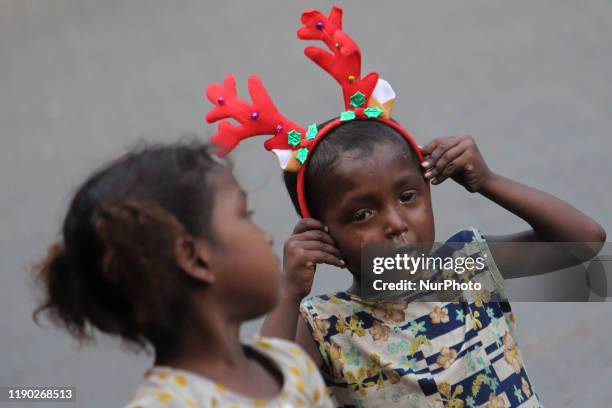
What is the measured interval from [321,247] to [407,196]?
0.68 feet

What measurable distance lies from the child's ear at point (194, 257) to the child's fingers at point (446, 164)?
2.25 feet

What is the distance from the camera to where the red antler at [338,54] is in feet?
6.63

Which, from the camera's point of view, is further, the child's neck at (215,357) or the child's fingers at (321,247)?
the child's fingers at (321,247)

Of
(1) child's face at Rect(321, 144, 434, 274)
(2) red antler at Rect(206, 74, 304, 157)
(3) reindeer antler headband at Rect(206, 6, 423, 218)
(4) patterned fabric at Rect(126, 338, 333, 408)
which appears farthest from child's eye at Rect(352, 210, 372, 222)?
(4) patterned fabric at Rect(126, 338, 333, 408)

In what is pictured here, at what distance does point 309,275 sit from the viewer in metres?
1.92

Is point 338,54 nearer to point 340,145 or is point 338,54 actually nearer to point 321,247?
point 340,145

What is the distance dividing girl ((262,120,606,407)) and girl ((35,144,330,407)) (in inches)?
15.9

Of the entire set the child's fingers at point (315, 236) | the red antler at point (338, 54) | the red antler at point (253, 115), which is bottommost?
the child's fingers at point (315, 236)

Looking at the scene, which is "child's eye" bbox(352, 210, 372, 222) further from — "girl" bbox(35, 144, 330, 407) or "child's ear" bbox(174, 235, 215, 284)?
"child's ear" bbox(174, 235, 215, 284)

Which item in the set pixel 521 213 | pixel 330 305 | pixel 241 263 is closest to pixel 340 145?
pixel 330 305

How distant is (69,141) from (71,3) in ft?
6.71

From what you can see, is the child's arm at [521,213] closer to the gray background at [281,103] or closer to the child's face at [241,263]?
the child's face at [241,263]

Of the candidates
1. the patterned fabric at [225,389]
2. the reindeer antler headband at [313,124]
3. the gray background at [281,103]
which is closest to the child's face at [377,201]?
the reindeer antler headband at [313,124]

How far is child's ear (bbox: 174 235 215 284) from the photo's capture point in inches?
55.4
